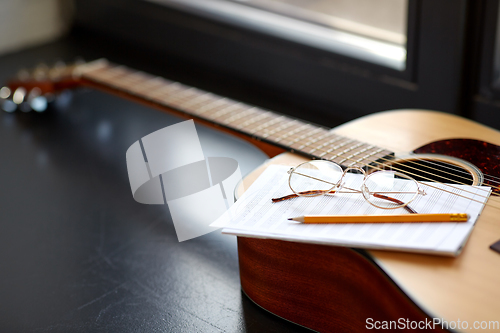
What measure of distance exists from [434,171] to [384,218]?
20 cm

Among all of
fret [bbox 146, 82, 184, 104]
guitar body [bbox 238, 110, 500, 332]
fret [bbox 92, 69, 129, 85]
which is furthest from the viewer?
fret [bbox 92, 69, 129, 85]

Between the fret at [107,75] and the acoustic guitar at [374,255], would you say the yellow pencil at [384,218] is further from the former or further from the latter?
the fret at [107,75]

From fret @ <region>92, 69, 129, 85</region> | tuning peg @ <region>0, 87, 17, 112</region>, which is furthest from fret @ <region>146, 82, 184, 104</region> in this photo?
tuning peg @ <region>0, 87, 17, 112</region>

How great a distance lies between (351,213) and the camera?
706 mm

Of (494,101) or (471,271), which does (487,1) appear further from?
(471,271)

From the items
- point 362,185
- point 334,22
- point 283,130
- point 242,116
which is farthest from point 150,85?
point 362,185

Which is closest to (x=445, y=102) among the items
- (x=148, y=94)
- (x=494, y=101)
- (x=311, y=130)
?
(x=494, y=101)

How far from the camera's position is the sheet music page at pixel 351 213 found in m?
0.64

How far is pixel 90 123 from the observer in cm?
140

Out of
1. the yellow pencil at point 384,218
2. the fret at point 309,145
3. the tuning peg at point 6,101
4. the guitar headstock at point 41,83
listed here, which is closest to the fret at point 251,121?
the fret at point 309,145

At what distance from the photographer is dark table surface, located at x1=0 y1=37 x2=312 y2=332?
812 millimetres

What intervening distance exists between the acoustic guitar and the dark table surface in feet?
0.28

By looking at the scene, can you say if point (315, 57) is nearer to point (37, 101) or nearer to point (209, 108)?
point (209, 108)

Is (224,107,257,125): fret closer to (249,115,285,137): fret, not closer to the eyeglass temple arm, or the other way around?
(249,115,285,137): fret
